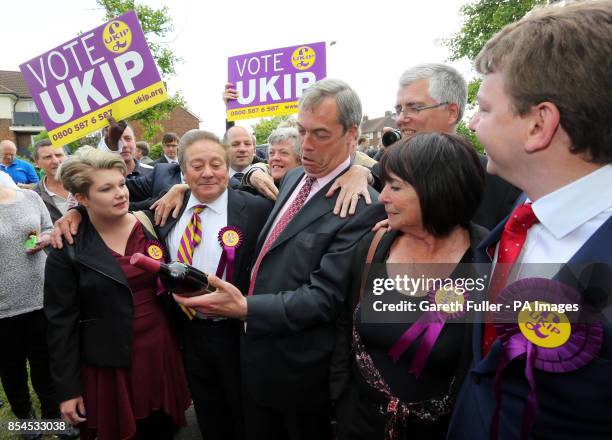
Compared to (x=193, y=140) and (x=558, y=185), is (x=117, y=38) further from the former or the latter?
(x=558, y=185)

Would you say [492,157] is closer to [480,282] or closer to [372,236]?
[480,282]

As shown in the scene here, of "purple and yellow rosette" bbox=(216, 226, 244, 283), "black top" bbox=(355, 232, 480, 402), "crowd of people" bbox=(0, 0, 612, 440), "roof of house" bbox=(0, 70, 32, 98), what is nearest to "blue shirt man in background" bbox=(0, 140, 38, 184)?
"crowd of people" bbox=(0, 0, 612, 440)

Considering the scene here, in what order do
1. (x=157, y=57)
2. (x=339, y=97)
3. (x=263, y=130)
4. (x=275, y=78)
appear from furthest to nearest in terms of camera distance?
(x=263, y=130) < (x=157, y=57) < (x=275, y=78) < (x=339, y=97)

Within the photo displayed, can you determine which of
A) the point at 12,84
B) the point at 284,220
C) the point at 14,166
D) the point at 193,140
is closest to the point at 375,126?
the point at 12,84

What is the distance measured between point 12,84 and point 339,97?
5650cm

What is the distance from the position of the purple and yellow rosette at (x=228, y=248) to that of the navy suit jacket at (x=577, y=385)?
1.62 meters

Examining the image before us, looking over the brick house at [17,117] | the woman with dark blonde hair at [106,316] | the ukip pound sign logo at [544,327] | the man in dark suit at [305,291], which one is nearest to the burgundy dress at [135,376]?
the woman with dark blonde hair at [106,316]

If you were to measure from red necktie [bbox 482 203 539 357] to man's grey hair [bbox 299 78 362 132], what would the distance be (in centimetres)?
110

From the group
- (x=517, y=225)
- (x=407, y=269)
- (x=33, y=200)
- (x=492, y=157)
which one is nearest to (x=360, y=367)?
(x=407, y=269)

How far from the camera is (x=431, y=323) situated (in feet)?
4.96

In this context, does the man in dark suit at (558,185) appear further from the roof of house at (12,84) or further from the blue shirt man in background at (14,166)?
the roof of house at (12,84)

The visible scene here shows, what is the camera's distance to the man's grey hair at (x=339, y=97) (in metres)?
2.07

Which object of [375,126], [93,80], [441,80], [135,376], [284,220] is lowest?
[135,376]

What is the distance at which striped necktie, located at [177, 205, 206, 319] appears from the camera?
2.47m
